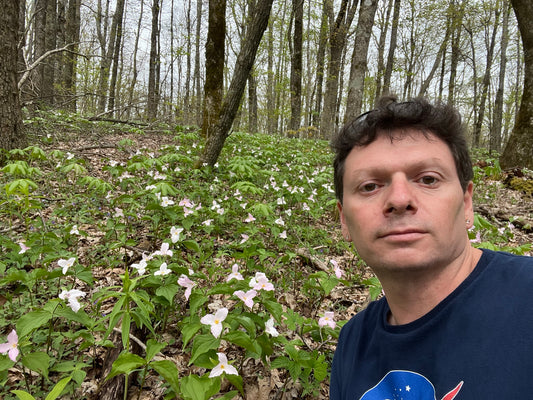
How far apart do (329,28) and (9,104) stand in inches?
516

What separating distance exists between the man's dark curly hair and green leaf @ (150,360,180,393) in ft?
3.74

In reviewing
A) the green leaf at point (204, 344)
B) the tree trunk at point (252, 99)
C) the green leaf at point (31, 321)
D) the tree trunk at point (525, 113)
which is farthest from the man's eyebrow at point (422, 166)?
the tree trunk at point (252, 99)

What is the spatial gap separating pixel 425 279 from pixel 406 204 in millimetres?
253

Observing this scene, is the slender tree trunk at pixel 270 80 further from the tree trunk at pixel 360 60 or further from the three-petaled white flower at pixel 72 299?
the three-petaled white flower at pixel 72 299

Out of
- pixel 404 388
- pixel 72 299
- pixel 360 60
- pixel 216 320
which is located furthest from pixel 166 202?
pixel 360 60

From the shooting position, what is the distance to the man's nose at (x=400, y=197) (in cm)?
98

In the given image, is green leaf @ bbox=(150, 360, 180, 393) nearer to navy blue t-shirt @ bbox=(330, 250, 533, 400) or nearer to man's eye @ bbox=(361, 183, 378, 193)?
navy blue t-shirt @ bbox=(330, 250, 533, 400)

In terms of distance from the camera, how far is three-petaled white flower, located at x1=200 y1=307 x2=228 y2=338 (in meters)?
1.34

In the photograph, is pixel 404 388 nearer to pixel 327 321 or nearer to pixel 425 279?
pixel 425 279

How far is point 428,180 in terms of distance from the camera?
3.49 ft

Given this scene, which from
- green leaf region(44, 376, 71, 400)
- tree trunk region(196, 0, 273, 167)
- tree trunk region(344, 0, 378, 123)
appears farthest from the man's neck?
tree trunk region(196, 0, 273, 167)

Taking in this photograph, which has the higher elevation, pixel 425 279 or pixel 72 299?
pixel 425 279

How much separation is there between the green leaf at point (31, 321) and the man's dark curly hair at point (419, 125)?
1563mm

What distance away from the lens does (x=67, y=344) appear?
2002 mm
